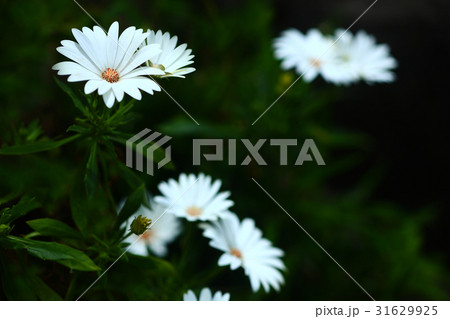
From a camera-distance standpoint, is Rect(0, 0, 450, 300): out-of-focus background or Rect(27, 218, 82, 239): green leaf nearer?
Rect(27, 218, 82, 239): green leaf

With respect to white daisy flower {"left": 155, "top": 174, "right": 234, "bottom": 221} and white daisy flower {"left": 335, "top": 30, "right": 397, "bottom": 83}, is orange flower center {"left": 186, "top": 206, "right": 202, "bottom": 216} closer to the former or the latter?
white daisy flower {"left": 155, "top": 174, "right": 234, "bottom": 221}

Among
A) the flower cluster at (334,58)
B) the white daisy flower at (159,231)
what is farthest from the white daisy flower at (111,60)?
the flower cluster at (334,58)

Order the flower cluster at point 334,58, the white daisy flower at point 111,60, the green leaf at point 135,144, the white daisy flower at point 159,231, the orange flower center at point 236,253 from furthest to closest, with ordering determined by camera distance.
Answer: the flower cluster at point 334,58
the white daisy flower at point 159,231
the orange flower center at point 236,253
the green leaf at point 135,144
the white daisy flower at point 111,60

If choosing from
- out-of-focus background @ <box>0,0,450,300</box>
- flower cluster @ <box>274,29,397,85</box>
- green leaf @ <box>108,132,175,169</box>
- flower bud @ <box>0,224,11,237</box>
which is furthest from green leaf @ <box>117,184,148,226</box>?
flower cluster @ <box>274,29,397,85</box>

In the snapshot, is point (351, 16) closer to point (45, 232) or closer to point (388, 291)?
point (388, 291)

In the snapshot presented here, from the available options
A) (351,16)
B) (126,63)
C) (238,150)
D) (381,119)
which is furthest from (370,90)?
(126,63)

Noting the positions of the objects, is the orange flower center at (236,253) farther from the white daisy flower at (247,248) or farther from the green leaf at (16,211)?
the green leaf at (16,211)
